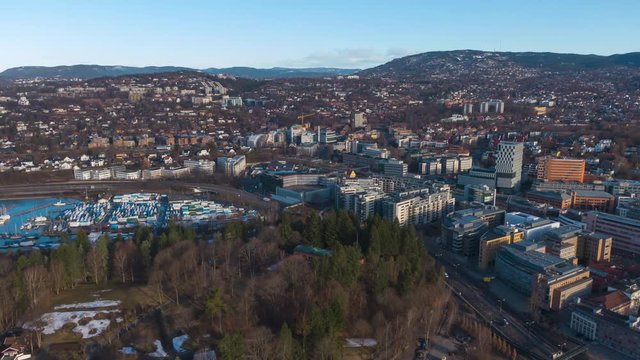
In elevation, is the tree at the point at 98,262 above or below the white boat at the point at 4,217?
above

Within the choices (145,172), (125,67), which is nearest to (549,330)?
(145,172)

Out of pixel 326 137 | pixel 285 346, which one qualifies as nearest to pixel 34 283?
pixel 285 346

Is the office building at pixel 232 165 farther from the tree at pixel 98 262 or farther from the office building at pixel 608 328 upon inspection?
the office building at pixel 608 328

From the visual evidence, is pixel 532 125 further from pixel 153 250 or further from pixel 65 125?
pixel 65 125

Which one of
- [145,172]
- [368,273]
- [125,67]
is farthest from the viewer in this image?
[125,67]

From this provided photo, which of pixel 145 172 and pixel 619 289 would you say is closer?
pixel 619 289

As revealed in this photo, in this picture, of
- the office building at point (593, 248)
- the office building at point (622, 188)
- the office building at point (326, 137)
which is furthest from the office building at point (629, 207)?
the office building at point (326, 137)
